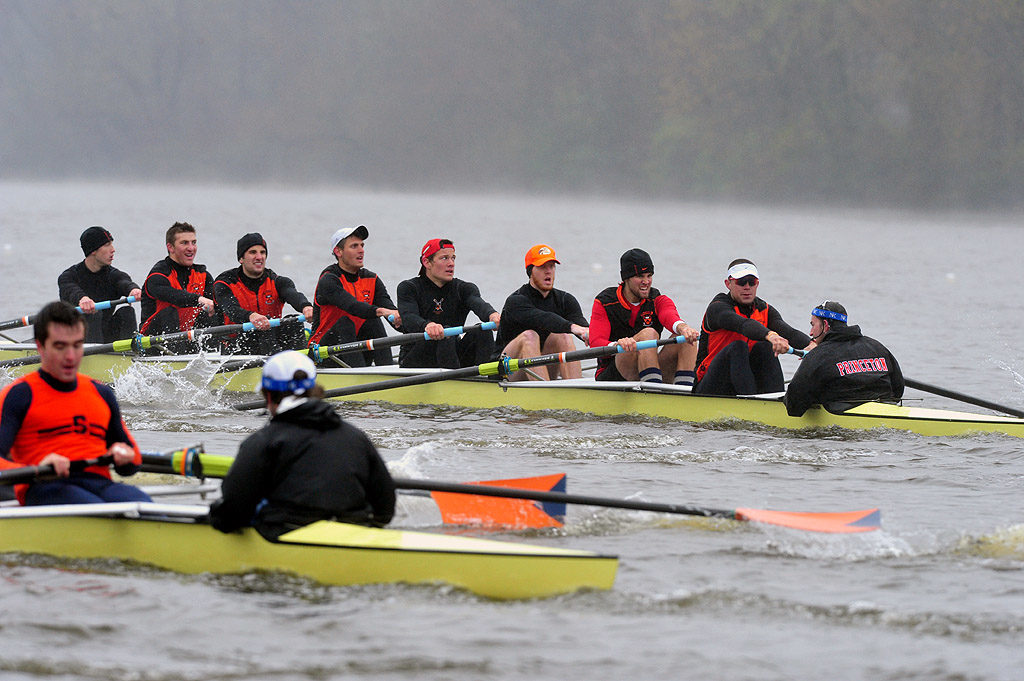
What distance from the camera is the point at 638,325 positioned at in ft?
38.3

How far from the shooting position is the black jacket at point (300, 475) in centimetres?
596

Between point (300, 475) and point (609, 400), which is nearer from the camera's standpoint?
point (300, 475)

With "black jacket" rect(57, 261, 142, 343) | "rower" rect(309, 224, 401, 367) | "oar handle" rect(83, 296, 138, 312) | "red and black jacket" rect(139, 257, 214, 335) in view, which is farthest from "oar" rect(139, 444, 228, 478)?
"black jacket" rect(57, 261, 142, 343)

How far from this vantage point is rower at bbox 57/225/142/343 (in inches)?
542

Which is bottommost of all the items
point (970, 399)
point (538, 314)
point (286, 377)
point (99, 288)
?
point (970, 399)

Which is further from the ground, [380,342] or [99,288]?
[99,288]

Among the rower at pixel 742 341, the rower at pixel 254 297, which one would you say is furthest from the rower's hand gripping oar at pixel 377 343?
the rower at pixel 742 341

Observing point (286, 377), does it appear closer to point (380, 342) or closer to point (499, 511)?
point (499, 511)

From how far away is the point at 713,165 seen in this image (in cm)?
7088

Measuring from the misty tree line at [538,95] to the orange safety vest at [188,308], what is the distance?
2087 inches

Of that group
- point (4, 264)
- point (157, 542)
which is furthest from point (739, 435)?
point (4, 264)

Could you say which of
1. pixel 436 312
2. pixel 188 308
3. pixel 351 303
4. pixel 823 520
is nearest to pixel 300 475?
pixel 823 520

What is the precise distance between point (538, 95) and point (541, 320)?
71.8 metres

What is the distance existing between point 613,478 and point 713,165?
6336 centimetres
